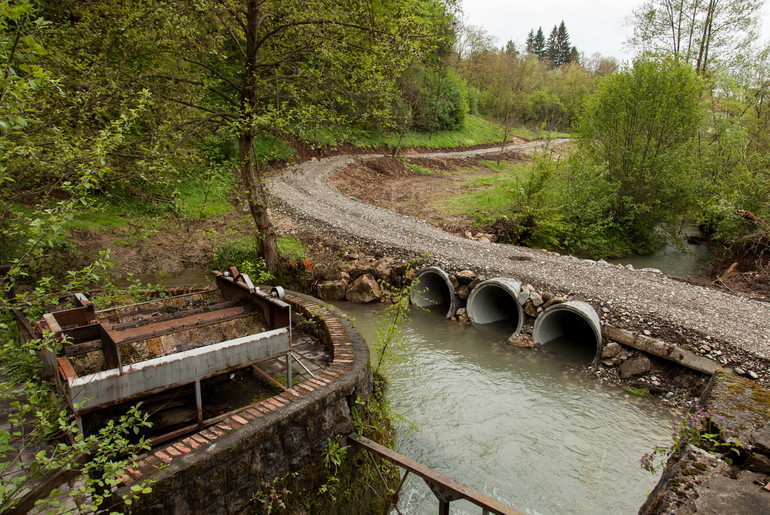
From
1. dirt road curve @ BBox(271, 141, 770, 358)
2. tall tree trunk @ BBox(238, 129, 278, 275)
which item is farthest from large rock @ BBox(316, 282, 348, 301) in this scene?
dirt road curve @ BBox(271, 141, 770, 358)

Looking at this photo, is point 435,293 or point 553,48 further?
point 553,48

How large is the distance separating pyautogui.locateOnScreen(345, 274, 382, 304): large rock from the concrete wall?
6.73 metres

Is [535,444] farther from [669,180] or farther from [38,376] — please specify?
[669,180]

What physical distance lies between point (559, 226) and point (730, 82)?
949 cm

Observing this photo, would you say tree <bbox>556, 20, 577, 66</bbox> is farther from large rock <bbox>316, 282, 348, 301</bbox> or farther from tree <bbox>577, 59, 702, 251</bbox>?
large rock <bbox>316, 282, 348, 301</bbox>

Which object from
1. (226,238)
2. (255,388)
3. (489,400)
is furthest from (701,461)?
(226,238)

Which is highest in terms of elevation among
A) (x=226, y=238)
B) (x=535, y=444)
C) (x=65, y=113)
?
(x=65, y=113)

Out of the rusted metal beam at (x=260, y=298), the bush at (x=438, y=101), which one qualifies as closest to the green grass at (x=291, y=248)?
the rusted metal beam at (x=260, y=298)

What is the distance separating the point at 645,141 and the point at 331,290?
14103 mm

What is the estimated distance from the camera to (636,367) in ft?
27.0

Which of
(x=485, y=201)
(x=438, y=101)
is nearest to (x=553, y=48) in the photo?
(x=438, y=101)

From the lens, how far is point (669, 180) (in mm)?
16344

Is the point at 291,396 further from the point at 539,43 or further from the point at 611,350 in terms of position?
the point at 539,43

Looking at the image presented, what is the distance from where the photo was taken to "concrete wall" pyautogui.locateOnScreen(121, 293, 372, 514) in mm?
3025
